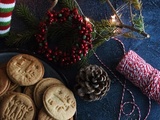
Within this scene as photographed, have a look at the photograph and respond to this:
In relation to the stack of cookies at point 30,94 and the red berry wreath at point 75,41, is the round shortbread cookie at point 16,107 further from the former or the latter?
the red berry wreath at point 75,41

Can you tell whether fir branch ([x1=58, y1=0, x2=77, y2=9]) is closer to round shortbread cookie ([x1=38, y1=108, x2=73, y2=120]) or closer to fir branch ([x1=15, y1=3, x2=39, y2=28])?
fir branch ([x1=15, y1=3, x2=39, y2=28])

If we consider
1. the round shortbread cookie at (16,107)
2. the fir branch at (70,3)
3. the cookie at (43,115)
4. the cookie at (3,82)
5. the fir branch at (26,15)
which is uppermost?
the fir branch at (70,3)

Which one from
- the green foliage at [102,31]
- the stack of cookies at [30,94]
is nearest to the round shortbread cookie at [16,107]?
the stack of cookies at [30,94]

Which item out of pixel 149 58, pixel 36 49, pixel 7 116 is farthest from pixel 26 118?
pixel 149 58

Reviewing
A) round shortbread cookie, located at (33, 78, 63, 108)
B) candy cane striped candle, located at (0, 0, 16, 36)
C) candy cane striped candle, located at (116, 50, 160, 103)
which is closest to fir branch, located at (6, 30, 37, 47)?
candy cane striped candle, located at (0, 0, 16, 36)

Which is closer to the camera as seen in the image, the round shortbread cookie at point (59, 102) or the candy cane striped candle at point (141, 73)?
the round shortbread cookie at point (59, 102)
